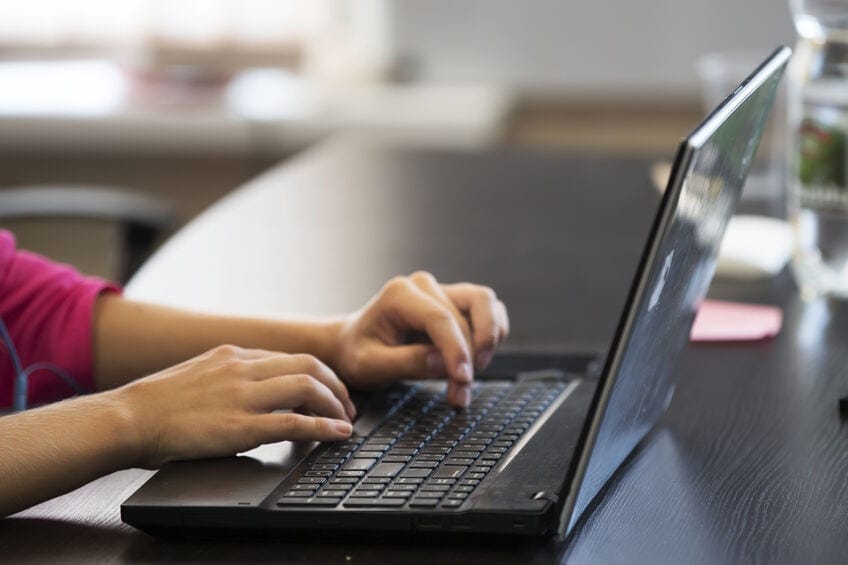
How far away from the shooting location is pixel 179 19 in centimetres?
356

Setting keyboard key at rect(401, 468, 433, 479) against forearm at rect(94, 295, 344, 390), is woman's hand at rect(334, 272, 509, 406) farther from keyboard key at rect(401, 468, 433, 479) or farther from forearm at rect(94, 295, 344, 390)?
keyboard key at rect(401, 468, 433, 479)

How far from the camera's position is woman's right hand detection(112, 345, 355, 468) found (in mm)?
827

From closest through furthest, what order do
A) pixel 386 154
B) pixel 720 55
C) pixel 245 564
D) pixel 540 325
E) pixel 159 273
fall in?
pixel 245 564, pixel 540 325, pixel 159 273, pixel 386 154, pixel 720 55

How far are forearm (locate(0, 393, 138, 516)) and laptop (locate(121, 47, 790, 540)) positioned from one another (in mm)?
41

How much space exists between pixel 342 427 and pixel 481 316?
0.20 meters

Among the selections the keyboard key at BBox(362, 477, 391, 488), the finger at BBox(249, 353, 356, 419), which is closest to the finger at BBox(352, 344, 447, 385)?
the finger at BBox(249, 353, 356, 419)

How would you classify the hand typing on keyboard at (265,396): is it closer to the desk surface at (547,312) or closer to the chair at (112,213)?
the desk surface at (547,312)

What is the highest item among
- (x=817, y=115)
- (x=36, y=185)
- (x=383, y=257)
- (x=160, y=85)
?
(x=817, y=115)

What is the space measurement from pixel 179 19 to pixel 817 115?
2577 mm

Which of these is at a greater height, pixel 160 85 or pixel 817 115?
pixel 817 115

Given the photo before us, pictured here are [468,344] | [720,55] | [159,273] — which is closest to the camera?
[468,344]

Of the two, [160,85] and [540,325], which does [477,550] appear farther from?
[160,85]

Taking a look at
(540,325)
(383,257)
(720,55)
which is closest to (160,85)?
(720,55)

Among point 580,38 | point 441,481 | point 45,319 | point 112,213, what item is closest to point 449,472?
point 441,481
